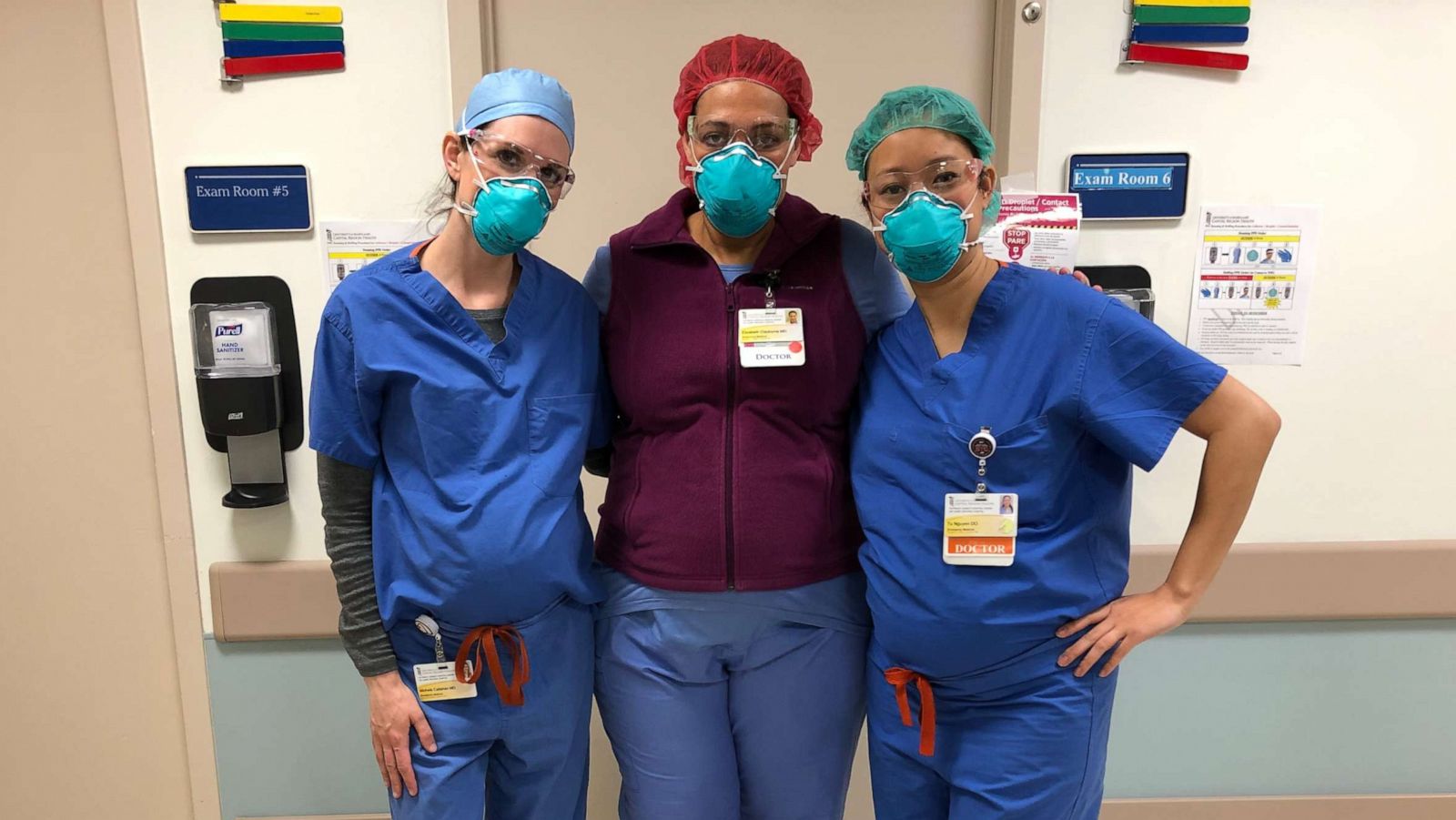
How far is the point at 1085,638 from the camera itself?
1.12 metres

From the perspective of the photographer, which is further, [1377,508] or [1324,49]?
[1377,508]

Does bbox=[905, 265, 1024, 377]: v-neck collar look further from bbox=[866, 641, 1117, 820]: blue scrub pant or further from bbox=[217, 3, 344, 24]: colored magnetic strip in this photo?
bbox=[217, 3, 344, 24]: colored magnetic strip

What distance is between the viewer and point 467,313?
1146 mm

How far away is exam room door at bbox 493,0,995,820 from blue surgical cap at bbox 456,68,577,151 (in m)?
0.60

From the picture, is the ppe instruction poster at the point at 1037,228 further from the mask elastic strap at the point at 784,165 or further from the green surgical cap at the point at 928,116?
the mask elastic strap at the point at 784,165

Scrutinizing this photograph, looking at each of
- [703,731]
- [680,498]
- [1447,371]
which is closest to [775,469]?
[680,498]

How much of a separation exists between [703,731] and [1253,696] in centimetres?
145

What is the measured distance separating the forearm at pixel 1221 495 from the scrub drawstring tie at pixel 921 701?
401 millimetres

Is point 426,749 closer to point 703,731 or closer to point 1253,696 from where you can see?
→ point 703,731

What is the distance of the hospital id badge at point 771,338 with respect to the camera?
3.91 ft

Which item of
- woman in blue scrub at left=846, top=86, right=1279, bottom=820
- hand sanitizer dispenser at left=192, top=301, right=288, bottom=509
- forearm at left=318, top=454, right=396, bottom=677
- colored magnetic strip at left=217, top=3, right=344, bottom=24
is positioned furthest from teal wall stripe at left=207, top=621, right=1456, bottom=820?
colored magnetic strip at left=217, top=3, right=344, bottom=24

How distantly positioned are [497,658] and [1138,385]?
0.98 m

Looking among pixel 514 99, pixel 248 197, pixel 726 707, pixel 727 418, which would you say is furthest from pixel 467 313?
pixel 248 197

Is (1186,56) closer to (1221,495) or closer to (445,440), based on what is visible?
(1221,495)
